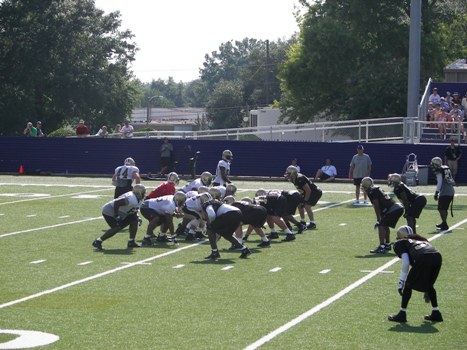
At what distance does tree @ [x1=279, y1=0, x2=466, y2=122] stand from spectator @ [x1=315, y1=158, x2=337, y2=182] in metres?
16.6

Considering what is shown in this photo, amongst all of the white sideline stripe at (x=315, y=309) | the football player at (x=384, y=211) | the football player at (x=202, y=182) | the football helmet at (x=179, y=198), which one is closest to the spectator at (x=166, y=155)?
the football player at (x=202, y=182)

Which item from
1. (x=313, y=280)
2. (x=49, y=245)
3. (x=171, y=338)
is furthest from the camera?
(x=49, y=245)

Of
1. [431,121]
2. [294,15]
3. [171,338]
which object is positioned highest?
[294,15]

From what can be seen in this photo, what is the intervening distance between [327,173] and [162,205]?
16.9 metres

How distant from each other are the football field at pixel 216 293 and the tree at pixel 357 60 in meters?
29.2

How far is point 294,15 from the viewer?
63.9 meters

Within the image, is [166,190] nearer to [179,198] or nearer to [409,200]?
[179,198]

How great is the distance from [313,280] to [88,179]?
76.2ft

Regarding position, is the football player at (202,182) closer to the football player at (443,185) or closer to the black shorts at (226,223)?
the black shorts at (226,223)

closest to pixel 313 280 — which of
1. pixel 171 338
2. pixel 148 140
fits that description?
pixel 171 338

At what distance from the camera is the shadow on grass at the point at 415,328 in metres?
13.6

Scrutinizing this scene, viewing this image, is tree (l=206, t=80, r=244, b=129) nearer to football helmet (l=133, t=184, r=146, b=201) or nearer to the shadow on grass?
football helmet (l=133, t=184, r=146, b=201)

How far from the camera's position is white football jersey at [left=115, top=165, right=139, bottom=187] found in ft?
80.4

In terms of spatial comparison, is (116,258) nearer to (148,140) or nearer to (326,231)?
(326,231)
